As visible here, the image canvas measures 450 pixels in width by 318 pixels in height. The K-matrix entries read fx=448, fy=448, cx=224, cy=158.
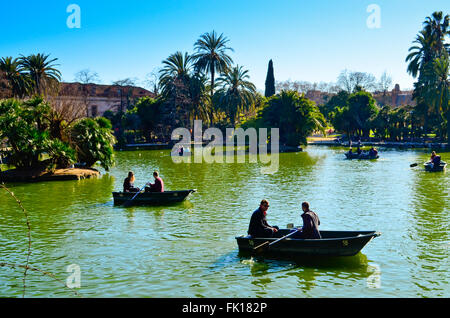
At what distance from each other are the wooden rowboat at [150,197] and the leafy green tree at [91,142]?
13451 mm

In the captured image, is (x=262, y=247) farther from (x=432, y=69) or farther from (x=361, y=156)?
(x=432, y=69)

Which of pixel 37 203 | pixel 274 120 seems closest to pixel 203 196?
pixel 37 203

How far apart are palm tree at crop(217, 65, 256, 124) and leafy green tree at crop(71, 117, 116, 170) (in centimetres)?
4116

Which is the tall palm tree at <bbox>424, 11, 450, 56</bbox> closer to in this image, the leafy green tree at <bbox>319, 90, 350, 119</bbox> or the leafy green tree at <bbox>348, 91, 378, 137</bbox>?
the leafy green tree at <bbox>348, 91, 378, 137</bbox>

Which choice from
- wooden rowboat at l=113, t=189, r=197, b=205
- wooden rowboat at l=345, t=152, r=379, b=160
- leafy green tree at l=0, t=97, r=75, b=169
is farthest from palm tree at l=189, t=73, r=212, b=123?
wooden rowboat at l=113, t=189, r=197, b=205

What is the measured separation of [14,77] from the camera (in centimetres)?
6556

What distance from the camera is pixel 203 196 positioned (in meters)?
26.2

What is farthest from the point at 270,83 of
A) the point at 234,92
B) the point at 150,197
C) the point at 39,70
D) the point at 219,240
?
the point at 219,240

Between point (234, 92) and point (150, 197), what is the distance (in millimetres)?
56771

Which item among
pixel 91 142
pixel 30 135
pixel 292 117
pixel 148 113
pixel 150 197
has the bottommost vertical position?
pixel 150 197

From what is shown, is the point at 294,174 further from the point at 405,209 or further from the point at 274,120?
the point at 274,120

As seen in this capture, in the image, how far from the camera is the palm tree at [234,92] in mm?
76688

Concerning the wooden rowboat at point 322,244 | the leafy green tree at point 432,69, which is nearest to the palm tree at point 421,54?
the leafy green tree at point 432,69

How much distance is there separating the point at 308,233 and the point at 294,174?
22911 millimetres
